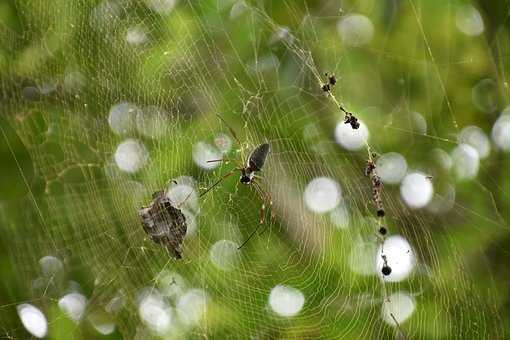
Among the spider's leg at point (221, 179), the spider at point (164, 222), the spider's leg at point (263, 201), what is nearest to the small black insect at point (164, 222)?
the spider at point (164, 222)

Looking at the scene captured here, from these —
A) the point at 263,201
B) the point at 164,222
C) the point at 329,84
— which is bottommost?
the point at 164,222


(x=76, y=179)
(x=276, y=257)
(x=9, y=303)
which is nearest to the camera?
(x=276, y=257)

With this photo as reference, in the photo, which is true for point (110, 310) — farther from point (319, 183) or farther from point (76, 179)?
point (319, 183)

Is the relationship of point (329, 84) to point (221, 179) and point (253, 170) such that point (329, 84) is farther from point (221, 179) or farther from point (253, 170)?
point (221, 179)

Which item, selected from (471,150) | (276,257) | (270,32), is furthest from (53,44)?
(471,150)

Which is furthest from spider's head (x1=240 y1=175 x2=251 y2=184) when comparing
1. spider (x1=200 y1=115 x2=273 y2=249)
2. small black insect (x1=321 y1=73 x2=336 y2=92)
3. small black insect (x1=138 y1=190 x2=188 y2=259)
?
small black insect (x1=321 y1=73 x2=336 y2=92)

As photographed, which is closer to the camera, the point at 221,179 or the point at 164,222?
the point at 164,222

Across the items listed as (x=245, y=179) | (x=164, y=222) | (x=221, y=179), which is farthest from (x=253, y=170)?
(x=164, y=222)
